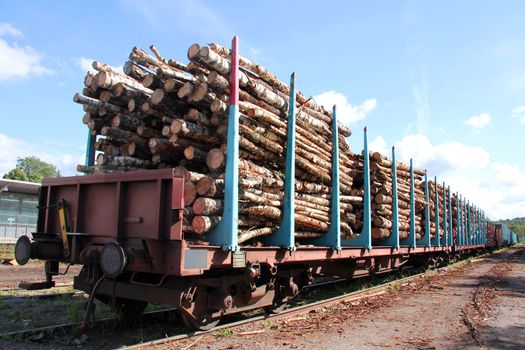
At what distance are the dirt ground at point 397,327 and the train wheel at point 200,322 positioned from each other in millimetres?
119

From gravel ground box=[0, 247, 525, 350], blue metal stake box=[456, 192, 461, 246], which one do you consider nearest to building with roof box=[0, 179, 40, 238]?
gravel ground box=[0, 247, 525, 350]

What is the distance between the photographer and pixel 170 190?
469 cm

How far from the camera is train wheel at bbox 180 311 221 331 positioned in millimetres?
5296

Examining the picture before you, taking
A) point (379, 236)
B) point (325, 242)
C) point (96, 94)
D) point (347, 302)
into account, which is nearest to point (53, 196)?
point (96, 94)

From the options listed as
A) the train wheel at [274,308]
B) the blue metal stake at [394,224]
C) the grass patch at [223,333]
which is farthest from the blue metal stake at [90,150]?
the blue metal stake at [394,224]

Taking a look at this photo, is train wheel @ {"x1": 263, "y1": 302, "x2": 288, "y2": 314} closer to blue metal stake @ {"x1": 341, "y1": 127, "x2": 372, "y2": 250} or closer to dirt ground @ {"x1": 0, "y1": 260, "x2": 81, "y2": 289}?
blue metal stake @ {"x1": 341, "y1": 127, "x2": 372, "y2": 250}

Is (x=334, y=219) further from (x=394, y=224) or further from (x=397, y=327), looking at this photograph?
(x=394, y=224)

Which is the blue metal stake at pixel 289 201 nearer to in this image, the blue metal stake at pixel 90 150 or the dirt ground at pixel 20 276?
the blue metal stake at pixel 90 150

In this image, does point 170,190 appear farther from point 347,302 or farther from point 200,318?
point 347,302

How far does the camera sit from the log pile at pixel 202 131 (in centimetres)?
574

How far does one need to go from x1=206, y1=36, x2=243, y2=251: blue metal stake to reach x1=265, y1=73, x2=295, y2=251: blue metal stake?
113 centimetres

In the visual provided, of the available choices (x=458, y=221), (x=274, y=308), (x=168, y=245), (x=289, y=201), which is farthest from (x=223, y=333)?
(x=458, y=221)

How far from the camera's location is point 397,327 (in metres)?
6.42

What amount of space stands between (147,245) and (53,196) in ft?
6.98
